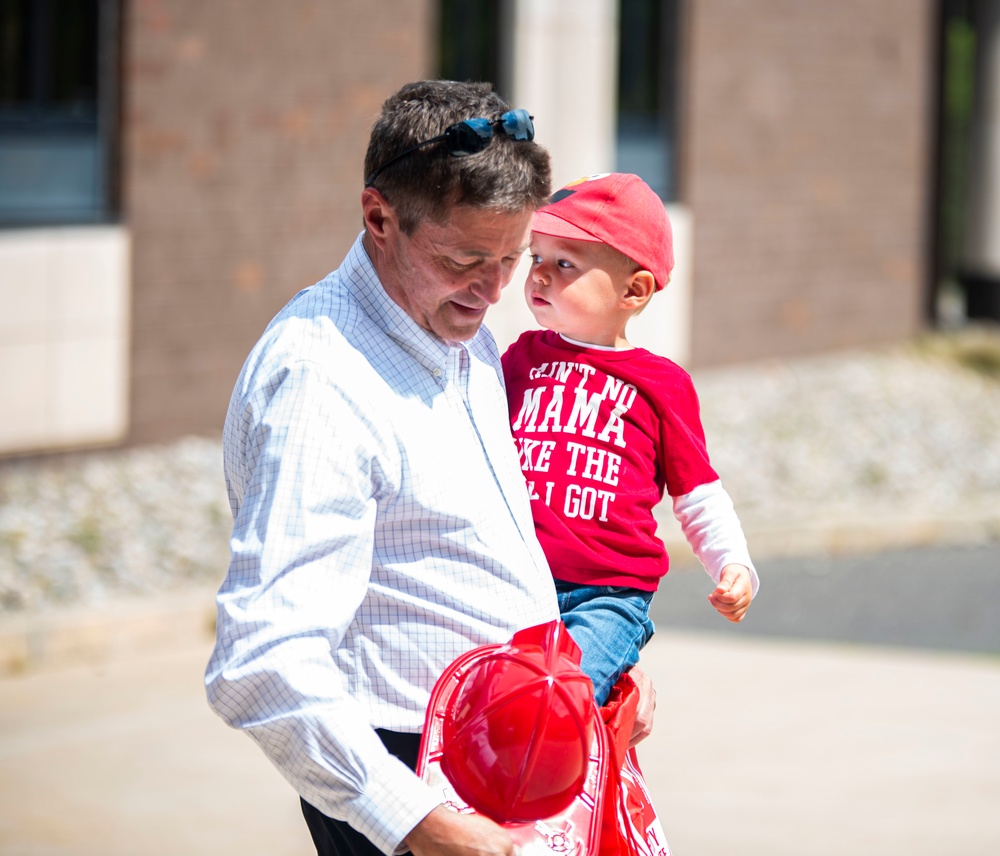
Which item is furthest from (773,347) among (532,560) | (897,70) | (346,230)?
(532,560)

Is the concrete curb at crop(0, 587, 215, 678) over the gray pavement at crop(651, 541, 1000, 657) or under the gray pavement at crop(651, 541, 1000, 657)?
over

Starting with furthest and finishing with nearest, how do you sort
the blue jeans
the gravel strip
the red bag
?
1. the gravel strip
2. the blue jeans
3. the red bag

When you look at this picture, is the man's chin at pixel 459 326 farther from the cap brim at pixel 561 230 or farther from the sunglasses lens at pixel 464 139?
the cap brim at pixel 561 230

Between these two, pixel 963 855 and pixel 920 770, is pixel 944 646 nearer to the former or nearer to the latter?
pixel 920 770

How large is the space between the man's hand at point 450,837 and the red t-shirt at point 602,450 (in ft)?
1.85

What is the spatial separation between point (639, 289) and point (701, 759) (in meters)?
3.67

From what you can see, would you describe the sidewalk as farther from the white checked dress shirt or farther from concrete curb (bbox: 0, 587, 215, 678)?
the white checked dress shirt

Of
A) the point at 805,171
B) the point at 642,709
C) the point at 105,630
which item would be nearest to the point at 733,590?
the point at 642,709

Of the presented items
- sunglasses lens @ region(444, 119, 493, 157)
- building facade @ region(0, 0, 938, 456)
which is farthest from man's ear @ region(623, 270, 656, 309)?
building facade @ region(0, 0, 938, 456)

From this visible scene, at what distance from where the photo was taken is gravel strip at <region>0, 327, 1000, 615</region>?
761 cm

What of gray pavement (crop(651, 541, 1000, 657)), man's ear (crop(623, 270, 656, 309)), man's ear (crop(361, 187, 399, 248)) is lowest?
gray pavement (crop(651, 541, 1000, 657))

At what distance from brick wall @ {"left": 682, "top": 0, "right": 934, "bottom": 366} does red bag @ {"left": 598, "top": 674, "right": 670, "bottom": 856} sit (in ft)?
35.0

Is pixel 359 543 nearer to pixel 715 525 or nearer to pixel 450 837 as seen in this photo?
pixel 450 837

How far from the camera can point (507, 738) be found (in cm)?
219
